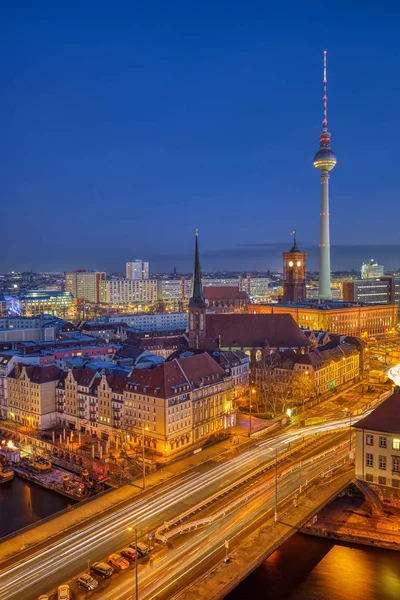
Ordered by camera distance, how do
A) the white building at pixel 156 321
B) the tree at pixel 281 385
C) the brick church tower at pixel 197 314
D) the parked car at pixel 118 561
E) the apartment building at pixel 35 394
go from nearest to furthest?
1. the parked car at pixel 118 561
2. the apartment building at pixel 35 394
3. the tree at pixel 281 385
4. the brick church tower at pixel 197 314
5. the white building at pixel 156 321

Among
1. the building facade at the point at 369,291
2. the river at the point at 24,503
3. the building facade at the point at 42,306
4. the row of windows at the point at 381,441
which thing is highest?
the building facade at the point at 369,291

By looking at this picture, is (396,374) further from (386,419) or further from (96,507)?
(96,507)

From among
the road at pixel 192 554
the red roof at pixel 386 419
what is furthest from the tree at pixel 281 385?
the road at pixel 192 554

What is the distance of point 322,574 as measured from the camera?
34.0m

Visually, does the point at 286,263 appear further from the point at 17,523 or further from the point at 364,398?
the point at 17,523

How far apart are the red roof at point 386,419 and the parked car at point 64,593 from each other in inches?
972

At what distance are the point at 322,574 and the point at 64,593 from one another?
1682cm

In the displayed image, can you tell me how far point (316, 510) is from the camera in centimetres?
3788

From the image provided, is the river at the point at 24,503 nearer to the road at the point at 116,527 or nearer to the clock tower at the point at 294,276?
the road at the point at 116,527

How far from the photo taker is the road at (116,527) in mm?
29875

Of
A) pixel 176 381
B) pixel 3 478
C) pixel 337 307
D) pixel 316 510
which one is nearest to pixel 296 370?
pixel 176 381

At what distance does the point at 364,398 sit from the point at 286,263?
7922 centimetres

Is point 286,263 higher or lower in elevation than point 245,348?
higher

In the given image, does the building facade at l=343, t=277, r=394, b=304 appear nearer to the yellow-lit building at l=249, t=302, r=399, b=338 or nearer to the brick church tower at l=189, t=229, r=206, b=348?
the yellow-lit building at l=249, t=302, r=399, b=338
